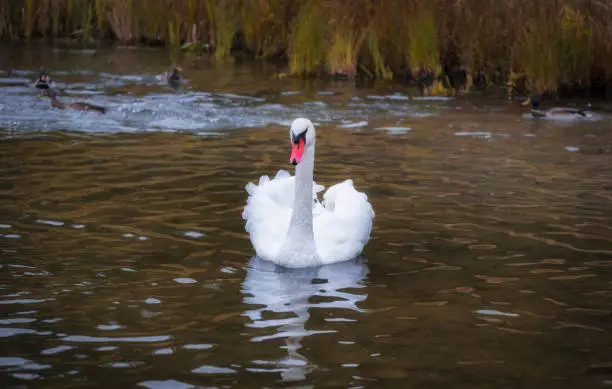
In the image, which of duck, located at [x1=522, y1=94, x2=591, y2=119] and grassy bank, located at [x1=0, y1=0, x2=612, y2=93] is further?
grassy bank, located at [x1=0, y1=0, x2=612, y2=93]

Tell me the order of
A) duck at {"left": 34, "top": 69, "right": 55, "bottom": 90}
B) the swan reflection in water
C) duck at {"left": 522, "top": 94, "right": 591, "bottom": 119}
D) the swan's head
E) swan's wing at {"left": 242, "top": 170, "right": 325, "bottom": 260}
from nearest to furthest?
1. the swan reflection in water
2. the swan's head
3. swan's wing at {"left": 242, "top": 170, "right": 325, "bottom": 260}
4. duck at {"left": 522, "top": 94, "right": 591, "bottom": 119}
5. duck at {"left": 34, "top": 69, "right": 55, "bottom": 90}

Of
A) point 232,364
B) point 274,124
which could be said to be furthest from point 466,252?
point 274,124

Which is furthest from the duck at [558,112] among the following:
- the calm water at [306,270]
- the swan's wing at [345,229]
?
the swan's wing at [345,229]

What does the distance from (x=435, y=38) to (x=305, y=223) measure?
10971 millimetres

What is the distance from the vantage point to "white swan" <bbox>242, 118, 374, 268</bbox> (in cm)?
841

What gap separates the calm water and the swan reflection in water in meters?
0.02

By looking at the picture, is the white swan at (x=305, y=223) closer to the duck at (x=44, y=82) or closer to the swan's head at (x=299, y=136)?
the swan's head at (x=299, y=136)

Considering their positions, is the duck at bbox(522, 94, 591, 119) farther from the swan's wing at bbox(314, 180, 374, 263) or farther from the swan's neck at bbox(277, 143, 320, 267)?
the swan's neck at bbox(277, 143, 320, 267)

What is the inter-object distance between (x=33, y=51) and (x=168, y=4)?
9.55ft

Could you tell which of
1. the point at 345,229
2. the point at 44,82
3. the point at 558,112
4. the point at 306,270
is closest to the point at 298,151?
the point at 345,229

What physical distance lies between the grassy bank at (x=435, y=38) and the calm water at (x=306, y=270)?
2419 millimetres

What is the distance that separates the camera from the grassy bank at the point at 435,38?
17906 millimetres

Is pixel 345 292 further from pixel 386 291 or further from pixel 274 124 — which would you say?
pixel 274 124

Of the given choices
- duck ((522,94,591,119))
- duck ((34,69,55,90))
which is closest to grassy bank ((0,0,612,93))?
duck ((522,94,591,119))
